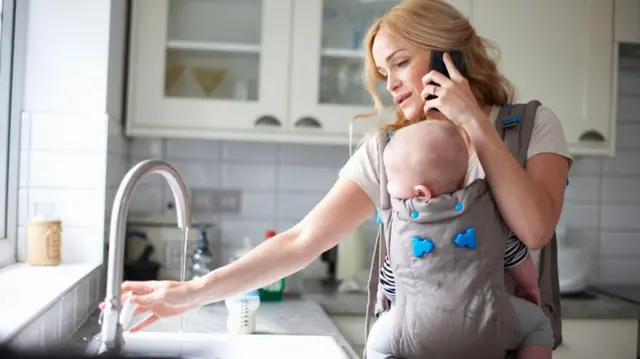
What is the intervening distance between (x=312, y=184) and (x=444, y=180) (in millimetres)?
1650

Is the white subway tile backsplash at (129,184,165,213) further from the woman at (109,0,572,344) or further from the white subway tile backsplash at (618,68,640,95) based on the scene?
the white subway tile backsplash at (618,68,640,95)

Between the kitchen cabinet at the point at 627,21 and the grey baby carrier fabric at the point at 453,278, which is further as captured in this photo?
the kitchen cabinet at the point at 627,21

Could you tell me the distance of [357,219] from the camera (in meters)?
1.26

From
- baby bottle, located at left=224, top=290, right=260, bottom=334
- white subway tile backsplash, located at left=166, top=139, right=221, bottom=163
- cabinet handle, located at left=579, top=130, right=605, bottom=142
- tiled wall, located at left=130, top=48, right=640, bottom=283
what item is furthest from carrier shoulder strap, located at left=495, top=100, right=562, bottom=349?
white subway tile backsplash, located at left=166, top=139, right=221, bottom=163

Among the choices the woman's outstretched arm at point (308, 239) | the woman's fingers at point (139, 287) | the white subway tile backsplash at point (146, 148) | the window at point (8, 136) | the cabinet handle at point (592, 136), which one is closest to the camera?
the woman's fingers at point (139, 287)

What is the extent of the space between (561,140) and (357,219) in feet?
1.29

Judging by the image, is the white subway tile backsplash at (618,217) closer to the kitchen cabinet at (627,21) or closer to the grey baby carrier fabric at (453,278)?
the kitchen cabinet at (627,21)

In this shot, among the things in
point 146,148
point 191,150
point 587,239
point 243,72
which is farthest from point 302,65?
point 587,239

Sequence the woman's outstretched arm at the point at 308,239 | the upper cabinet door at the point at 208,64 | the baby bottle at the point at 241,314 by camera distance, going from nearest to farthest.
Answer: the woman's outstretched arm at the point at 308,239, the baby bottle at the point at 241,314, the upper cabinet door at the point at 208,64

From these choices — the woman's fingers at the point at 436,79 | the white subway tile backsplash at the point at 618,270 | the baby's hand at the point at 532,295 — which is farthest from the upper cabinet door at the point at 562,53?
the baby's hand at the point at 532,295

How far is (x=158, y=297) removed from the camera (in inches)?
44.6

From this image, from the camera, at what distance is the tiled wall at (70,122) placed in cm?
190

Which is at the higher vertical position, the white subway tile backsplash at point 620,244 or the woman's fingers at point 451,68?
the woman's fingers at point 451,68

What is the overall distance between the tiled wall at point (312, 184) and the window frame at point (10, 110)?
65cm
